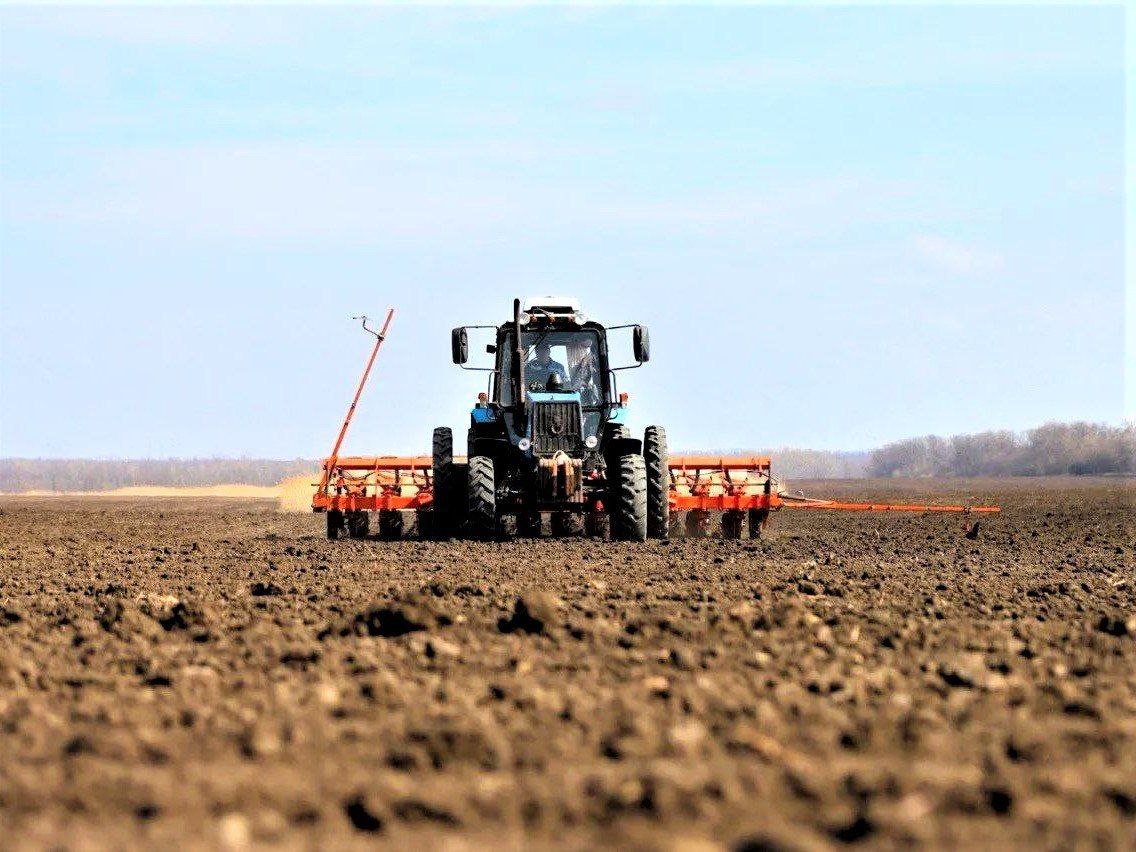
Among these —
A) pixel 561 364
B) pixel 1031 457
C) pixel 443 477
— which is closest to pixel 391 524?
pixel 443 477

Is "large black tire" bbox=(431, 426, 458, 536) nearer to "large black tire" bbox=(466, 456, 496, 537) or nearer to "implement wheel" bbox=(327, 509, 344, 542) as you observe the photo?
"large black tire" bbox=(466, 456, 496, 537)

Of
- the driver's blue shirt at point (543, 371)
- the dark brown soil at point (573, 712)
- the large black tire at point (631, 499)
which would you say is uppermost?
the driver's blue shirt at point (543, 371)

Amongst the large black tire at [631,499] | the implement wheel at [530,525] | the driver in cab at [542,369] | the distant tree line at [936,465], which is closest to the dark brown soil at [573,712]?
the large black tire at [631,499]

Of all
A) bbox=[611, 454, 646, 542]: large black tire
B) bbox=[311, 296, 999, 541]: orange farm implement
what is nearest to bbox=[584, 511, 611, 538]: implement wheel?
bbox=[311, 296, 999, 541]: orange farm implement

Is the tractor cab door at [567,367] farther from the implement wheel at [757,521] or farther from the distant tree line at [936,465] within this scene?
the distant tree line at [936,465]

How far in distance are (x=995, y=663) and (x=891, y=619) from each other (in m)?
2.14

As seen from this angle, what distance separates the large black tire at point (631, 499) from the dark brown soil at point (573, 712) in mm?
4947

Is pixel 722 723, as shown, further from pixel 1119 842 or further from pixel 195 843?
pixel 195 843

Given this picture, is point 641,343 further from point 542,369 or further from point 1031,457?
point 1031,457

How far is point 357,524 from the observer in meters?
22.3

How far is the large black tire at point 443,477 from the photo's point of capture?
67.2 ft

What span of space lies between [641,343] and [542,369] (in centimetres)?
157

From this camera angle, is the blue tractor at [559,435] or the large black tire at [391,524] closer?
the blue tractor at [559,435]

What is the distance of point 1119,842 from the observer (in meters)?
4.73
